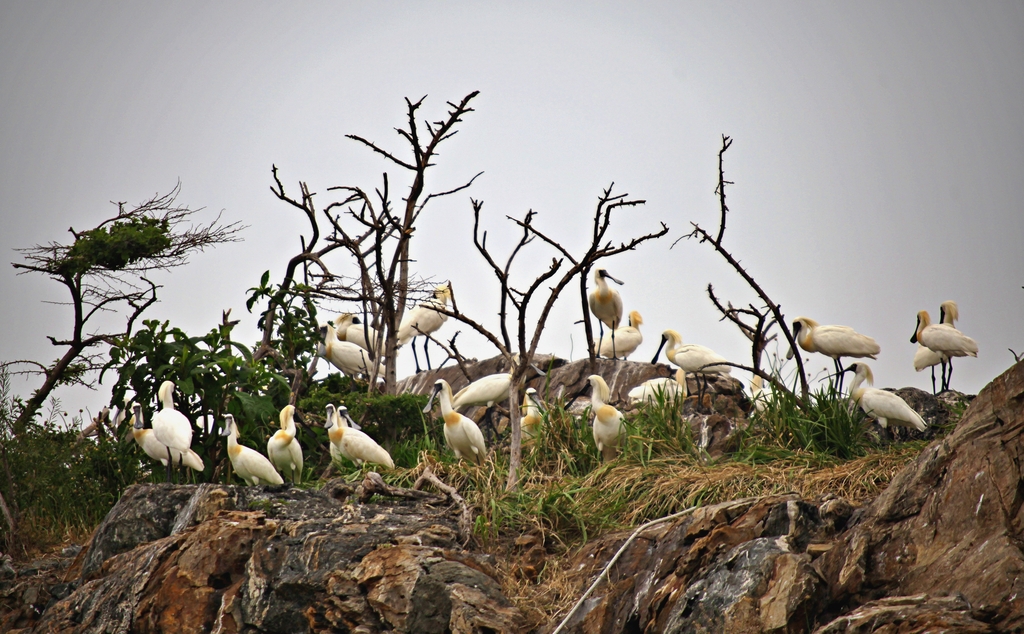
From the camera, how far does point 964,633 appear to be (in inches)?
161

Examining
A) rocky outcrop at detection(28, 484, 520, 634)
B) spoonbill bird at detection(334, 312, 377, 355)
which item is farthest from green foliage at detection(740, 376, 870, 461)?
spoonbill bird at detection(334, 312, 377, 355)

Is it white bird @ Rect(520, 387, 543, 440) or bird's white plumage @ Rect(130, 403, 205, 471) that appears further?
bird's white plumage @ Rect(130, 403, 205, 471)

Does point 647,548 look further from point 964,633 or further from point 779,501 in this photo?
point 964,633

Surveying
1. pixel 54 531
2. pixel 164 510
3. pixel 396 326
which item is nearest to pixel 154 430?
pixel 164 510

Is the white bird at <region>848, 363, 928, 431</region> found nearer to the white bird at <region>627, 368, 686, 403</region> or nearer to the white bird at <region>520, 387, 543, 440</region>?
the white bird at <region>627, 368, 686, 403</region>

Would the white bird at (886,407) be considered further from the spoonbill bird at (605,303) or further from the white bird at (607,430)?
the spoonbill bird at (605,303)

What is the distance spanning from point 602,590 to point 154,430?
5.28 m

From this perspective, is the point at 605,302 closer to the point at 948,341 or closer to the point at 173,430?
the point at 948,341

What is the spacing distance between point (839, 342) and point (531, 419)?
4896 mm

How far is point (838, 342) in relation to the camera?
40.5 ft

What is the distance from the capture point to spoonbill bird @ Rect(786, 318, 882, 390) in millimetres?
12305

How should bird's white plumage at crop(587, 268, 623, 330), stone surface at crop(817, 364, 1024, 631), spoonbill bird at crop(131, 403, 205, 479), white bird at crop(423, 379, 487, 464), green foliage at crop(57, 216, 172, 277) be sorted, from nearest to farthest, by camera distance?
stone surface at crop(817, 364, 1024, 631) < white bird at crop(423, 379, 487, 464) < spoonbill bird at crop(131, 403, 205, 479) < green foliage at crop(57, 216, 172, 277) < bird's white plumage at crop(587, 268, 623, 330)

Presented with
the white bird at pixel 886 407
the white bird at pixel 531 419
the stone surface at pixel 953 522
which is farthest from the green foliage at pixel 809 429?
the stone surface at pixel 953 522

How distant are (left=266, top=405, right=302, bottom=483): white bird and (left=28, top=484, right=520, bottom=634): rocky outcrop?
1.56 m
